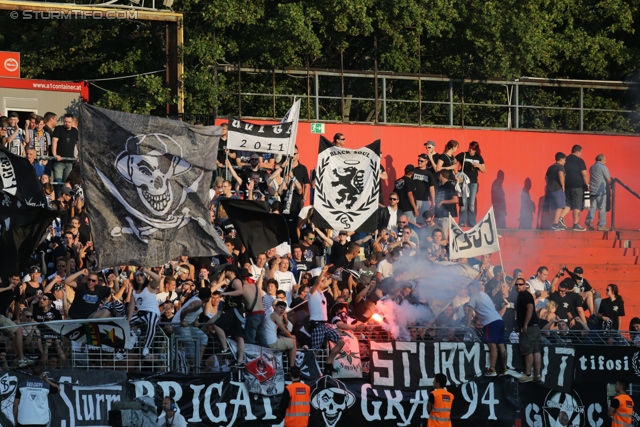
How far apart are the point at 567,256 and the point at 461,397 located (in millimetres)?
8114

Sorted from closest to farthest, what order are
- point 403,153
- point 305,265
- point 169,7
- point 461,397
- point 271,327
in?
1. point 271,327
2. point 461,397
3. point 305,265
4. point 169,7
5. point 403,153

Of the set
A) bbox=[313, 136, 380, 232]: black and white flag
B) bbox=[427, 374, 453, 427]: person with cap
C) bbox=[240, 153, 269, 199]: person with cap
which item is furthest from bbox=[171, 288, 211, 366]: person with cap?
bbox=[240, 153, 269, 199]: person with cap

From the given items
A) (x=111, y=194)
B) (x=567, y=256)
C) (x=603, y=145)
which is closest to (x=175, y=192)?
(x=111, y=194)

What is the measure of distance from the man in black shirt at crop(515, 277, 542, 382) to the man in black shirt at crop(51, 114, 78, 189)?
28.6 ft

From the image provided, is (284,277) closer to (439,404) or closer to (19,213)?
(439,404)

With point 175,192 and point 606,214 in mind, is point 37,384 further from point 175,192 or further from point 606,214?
point 606,214

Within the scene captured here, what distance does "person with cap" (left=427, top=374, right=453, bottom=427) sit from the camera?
19.4 meters

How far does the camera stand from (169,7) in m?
26.6

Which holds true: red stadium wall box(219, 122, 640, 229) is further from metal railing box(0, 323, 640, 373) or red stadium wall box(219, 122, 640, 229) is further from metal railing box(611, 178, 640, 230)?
metal railing box(0, 323, 640, 373)

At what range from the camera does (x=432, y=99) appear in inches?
1265

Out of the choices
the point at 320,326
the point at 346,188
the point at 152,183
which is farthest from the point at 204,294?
the point at 346,188

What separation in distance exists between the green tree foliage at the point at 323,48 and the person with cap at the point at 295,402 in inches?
422

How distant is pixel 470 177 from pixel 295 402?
10.4m

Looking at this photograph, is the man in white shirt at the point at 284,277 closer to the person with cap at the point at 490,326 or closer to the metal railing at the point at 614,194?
the person with cap at the point at 490,326
